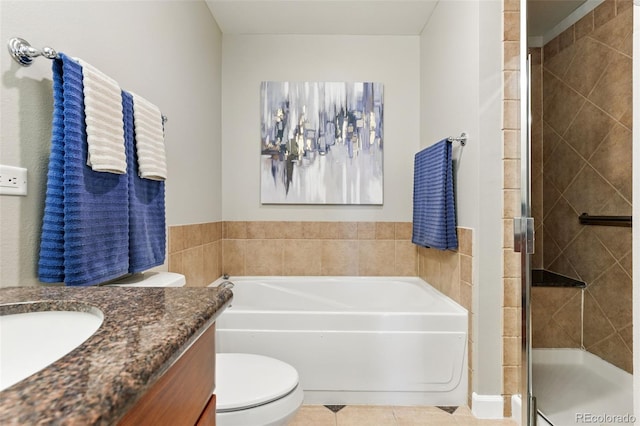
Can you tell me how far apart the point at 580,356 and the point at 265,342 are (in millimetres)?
1447

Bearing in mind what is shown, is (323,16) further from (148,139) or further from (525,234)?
(525,234)

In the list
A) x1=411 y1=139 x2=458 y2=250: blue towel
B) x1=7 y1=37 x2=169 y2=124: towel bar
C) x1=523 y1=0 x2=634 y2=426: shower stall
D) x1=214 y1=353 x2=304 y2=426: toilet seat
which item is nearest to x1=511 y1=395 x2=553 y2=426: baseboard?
x1=523 y1=0 x2=634 y2=426: shower stall

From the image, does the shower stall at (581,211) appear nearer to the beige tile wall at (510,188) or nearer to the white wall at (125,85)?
the beige tile wall at (510,188)

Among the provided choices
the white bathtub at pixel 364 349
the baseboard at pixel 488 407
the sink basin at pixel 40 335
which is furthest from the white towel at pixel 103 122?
the baseboard at pixel 488 407

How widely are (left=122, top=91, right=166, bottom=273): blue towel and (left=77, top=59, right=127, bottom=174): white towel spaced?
94 millimetres

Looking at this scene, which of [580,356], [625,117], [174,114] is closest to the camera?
[625,117]

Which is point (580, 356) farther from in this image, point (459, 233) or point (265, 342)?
point (265, 342)

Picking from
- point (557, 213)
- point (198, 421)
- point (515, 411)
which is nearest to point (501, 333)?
point (515, 411)

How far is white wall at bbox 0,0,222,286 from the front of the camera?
1004mm

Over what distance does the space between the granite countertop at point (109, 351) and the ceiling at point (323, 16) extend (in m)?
2.39

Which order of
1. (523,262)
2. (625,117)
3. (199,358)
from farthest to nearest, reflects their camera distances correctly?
(523,262) → (625,117) → (199,358)

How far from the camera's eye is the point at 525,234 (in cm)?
162

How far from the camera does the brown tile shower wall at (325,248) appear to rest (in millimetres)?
3035

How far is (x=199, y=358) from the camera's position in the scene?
0.69 m
